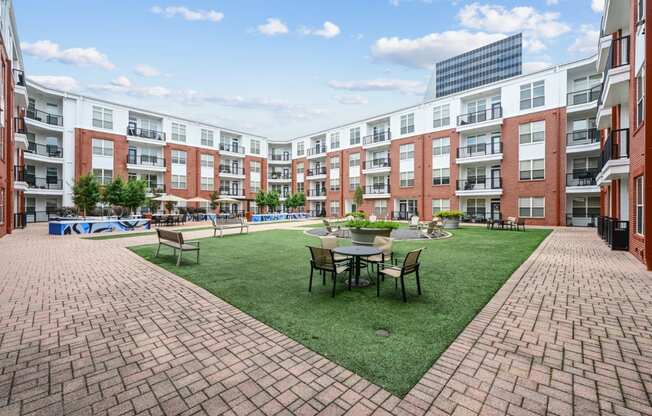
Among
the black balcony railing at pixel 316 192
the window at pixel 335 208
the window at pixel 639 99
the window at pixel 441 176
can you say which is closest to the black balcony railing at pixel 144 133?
the black balcony railing at pixel 316 192

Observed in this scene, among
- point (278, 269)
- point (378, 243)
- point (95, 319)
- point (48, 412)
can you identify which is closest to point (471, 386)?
point (48, 412)

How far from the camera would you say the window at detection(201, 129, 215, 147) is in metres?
42.0

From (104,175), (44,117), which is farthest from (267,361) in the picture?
(44,117)

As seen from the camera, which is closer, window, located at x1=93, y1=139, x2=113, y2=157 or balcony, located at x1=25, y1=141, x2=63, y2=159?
balcony, located at x1=25, y1=141, x2=63, y2=159

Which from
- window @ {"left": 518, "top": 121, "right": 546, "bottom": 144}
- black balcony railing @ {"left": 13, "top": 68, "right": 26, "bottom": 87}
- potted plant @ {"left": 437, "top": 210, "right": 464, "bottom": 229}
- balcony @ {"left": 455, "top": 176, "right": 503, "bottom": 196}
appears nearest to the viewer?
black balcony railing @ {"left": 13, "top": 68, "right": 26, "bottom": 87}

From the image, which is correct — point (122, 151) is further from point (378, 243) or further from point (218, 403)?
point (218, 403)

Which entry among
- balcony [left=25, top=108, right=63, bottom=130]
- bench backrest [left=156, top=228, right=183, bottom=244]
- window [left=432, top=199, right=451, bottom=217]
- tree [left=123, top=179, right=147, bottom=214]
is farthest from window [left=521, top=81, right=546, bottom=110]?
balcony [left=25, top=108, right=63, bottom=130]

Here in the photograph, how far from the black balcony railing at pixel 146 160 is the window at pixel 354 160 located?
24.3m

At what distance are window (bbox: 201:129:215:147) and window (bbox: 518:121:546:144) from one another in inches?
1483

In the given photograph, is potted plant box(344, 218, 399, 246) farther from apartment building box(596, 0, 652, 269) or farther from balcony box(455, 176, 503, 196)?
balcony box(455, 176, 503, 196)

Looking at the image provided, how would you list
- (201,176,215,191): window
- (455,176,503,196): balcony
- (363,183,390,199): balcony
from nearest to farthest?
1. (455,176,503,196): balcony
2. (363,183,390,199): balcony
3. (201,176,215,191): window

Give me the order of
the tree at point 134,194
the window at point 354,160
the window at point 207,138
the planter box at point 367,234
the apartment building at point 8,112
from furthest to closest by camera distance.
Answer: the window at point 207,138 → the window at point 354,160 → the tree at point 134,194 → the apartment building at point 8,112 → the planter box at point 367,234

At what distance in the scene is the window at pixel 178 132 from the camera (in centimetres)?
3900

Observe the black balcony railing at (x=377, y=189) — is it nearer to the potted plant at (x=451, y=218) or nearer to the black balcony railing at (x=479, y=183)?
the black balcony railing at (x=479, y=183)
